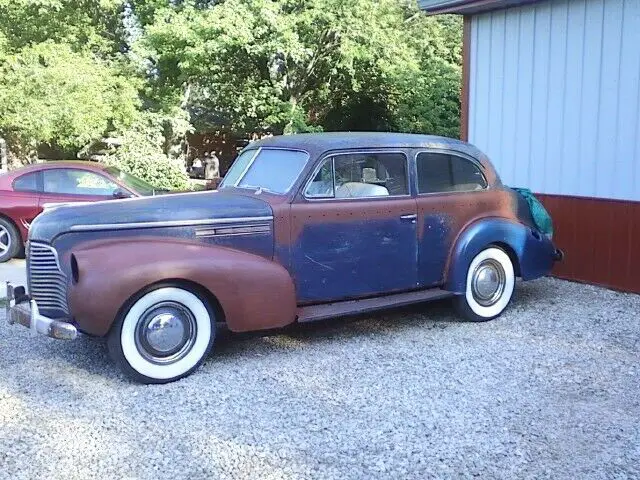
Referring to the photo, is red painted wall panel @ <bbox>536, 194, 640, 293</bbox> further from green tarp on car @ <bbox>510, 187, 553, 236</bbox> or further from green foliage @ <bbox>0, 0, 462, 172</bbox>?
green foliage @ <bbox>0, 0, 462, 172</bbox>

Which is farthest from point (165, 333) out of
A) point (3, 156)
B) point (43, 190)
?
point (3, 156)

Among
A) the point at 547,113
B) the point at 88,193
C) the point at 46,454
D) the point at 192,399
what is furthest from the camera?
the point at 88,193

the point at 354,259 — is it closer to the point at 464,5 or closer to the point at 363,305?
the point at 363,305

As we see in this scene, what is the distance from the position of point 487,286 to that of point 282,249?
2.17m

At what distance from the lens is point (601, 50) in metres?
7.95

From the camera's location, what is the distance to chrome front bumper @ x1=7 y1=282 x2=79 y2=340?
15.7 feet

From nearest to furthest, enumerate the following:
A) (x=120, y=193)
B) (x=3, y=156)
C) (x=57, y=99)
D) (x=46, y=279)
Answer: (x=46, y=279) < (x=120, y=193) < (x=57, y=99) < (x=3, y=156)

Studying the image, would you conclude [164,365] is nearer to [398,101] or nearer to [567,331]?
[567,331]

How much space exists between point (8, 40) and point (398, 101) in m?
10.7

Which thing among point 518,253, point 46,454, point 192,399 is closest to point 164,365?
point 192,399

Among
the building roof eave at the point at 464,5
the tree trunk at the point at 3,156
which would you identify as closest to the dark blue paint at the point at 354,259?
the building roof eave at the point at 464,5

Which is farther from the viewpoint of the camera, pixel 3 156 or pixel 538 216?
pixel 3 156

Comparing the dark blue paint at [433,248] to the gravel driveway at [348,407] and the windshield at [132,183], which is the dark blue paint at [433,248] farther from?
the windshield at [132,183]

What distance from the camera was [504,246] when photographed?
22.2ft
